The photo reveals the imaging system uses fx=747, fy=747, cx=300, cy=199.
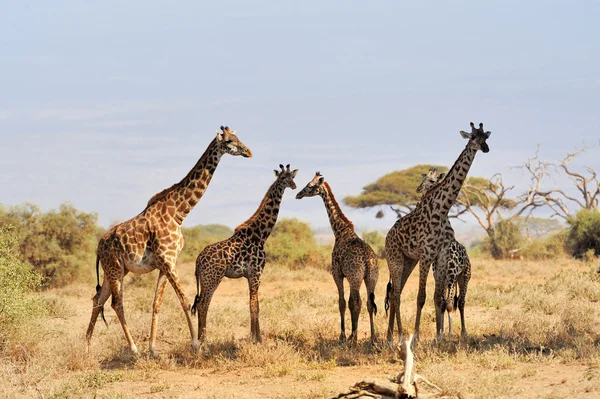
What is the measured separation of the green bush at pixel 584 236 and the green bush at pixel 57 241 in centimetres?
1816

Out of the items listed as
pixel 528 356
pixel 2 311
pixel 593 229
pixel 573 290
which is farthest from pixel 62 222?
pixel 593 229

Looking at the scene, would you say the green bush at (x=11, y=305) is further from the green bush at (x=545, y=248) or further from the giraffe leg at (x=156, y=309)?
the green bush at (x=545, y=248)

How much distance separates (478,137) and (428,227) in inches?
55.8

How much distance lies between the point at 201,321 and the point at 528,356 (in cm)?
445

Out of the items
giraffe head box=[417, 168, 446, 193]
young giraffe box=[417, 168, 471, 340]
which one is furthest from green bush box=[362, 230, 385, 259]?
young giraffe box=[417, 168, 471, 340]

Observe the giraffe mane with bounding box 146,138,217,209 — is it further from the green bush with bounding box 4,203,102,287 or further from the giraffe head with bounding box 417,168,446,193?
the green bush with bounding box 4,203,102,287

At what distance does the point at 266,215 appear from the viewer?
11.3 metres

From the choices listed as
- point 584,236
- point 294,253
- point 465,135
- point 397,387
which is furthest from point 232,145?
point 584,236

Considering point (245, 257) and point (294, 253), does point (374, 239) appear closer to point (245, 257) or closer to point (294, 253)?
point (294, 253)

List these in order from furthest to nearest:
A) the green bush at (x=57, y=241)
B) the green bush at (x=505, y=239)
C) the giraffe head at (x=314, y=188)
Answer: the green bush at (x=505, y=239)
the green bush at (x=57, y=241)
the giraffe head at (x=314, y=188)

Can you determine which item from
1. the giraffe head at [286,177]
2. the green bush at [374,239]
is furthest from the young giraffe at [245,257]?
the green bush at [374,239]

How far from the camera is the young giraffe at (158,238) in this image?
10414 mm

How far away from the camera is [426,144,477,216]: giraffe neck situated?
10.3 metres

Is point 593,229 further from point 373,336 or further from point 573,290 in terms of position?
point 373,336
